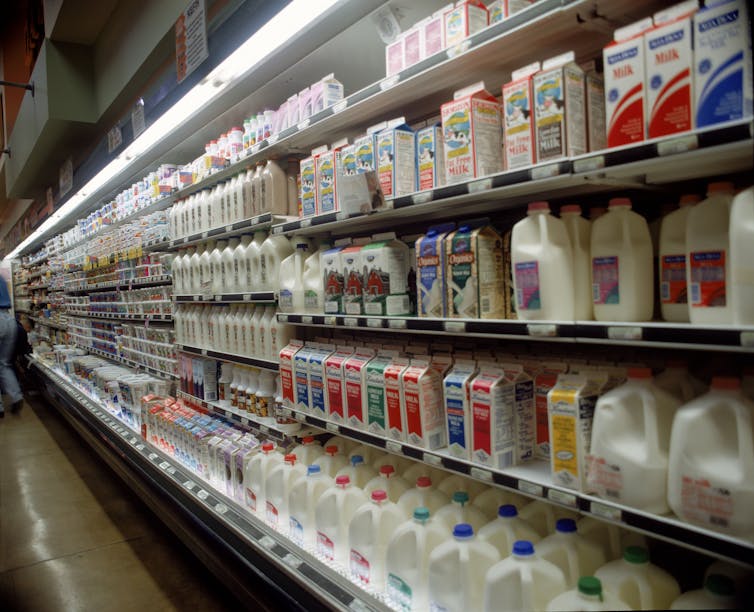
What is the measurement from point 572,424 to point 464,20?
1.38 metres

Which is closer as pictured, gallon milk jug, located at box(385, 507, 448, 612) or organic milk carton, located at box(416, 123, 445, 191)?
gallon milk jug, located at box(385, 507, 448, 612)

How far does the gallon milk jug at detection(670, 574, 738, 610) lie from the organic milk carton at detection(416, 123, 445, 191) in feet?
4.82

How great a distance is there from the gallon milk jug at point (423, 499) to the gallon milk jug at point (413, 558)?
0.13 m

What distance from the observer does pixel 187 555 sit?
3.74 m

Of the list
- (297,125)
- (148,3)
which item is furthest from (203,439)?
(148,3)

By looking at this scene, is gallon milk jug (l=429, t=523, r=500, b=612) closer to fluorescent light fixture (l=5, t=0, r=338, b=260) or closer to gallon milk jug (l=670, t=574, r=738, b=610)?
gallon milk jug (l=670, t=574, r=738, b=610)

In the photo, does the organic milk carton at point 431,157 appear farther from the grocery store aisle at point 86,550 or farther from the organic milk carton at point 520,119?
the grocery store aisle at point 86,550

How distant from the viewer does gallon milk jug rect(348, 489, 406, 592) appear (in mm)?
2107

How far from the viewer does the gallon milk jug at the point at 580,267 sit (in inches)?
65.0

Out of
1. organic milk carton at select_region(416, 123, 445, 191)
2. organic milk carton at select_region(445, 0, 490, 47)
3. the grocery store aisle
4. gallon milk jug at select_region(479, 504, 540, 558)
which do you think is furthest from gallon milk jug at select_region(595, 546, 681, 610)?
the grocery store aisle

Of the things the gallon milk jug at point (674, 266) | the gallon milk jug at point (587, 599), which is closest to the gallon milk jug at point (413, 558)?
the gallon milk jug at point (587, 599)

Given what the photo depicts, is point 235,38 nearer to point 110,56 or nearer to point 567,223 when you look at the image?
point 567,223

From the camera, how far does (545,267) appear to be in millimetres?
1625

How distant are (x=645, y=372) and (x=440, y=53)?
1225mm
